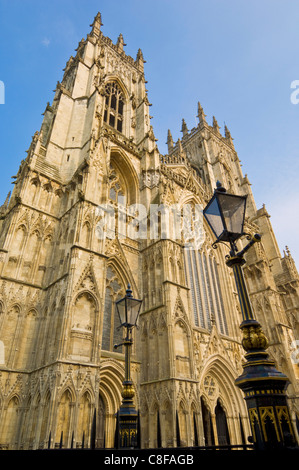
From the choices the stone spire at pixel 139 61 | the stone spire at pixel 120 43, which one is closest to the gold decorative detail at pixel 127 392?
the stone spire at pixel 139 61

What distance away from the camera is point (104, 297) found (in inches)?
494

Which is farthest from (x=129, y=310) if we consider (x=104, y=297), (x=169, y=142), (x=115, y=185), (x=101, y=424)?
(x=169, y=142)

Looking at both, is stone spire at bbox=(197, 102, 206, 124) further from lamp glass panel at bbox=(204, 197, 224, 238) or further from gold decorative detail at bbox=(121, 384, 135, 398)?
gold decorative detail at bbox=(121, 384, 135, 398)

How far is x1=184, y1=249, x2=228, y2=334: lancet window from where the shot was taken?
17609 millimetres

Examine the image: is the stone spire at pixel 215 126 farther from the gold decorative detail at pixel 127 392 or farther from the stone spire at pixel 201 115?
the gold decorative detail at pixel 127 392

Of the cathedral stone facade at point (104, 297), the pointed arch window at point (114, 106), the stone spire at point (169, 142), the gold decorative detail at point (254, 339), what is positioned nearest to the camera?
the gold decorative detail at point (254, 339)

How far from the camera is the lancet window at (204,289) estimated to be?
17609 mm

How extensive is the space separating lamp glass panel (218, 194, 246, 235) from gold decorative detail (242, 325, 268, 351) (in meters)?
1.37

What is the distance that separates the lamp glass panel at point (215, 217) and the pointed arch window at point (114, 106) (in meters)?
20.0

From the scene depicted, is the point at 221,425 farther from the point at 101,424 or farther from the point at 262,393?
the point at 262,393

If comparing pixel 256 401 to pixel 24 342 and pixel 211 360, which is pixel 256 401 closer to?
pixel 24 342

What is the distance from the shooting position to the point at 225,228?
13.5 ft

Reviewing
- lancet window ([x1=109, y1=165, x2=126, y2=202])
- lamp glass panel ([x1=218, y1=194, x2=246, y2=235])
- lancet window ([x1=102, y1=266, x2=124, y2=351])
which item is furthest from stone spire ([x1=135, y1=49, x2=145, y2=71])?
lamp glass panel ([x1=218, y1=194, x2=246, y2=235])

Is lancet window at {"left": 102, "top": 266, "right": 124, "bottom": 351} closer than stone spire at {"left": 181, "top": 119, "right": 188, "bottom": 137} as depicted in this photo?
Yes
